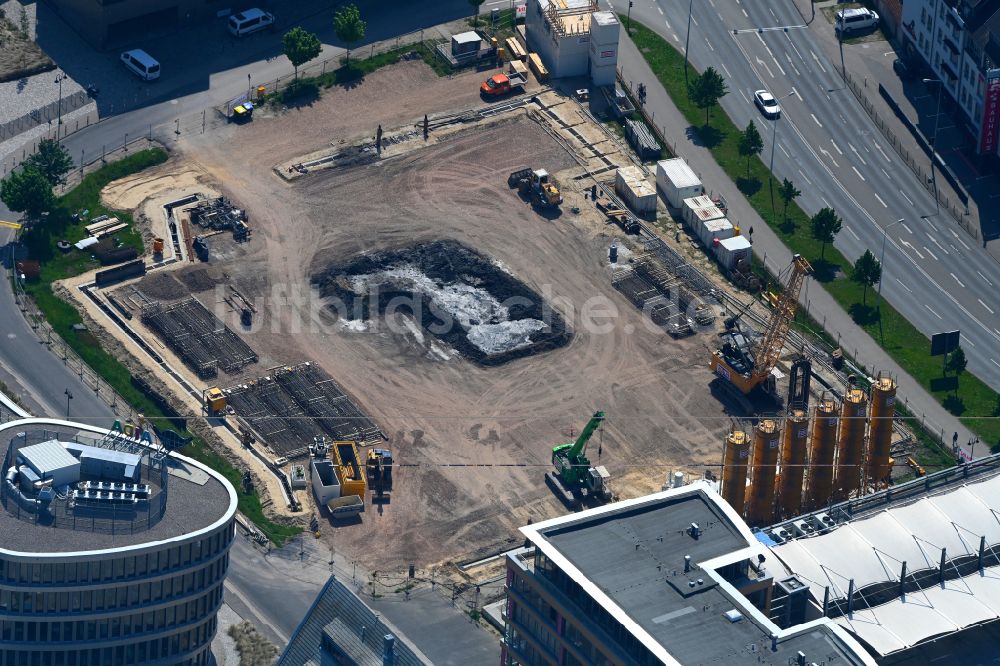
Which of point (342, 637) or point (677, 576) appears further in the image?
point (342, 637)

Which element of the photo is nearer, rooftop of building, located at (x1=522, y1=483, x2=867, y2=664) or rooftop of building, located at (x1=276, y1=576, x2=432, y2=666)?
rooftop of building, located at (x1=522, y1=483, x2=867, y2=664)

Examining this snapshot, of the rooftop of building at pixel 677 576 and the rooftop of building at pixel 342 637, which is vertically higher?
the rooftop of building at pixel 677 576

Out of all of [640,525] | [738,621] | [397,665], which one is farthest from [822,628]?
[397,665]

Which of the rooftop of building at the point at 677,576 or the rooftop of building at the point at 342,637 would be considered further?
the rooftop of building at the point at 342,637

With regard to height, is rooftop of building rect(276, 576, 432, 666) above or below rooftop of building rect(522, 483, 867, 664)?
below
